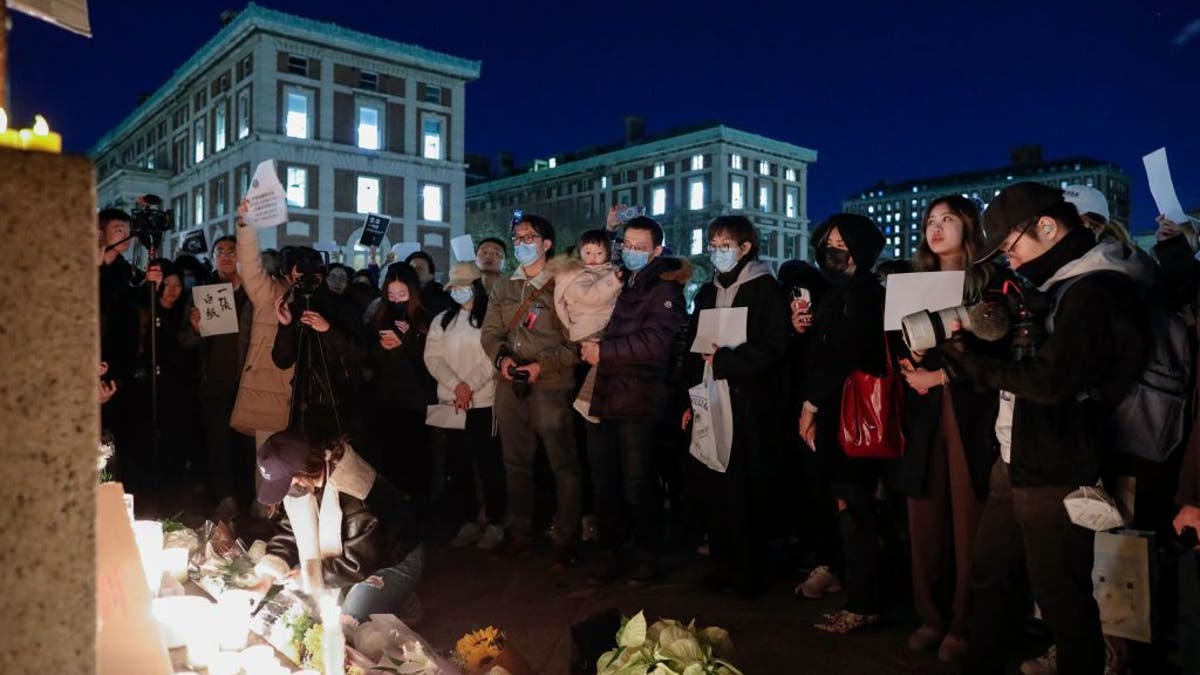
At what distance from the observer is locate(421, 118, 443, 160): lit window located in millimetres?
52219

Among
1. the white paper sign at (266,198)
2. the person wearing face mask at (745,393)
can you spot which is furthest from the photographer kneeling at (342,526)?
the person wearing face mask at (745,393)

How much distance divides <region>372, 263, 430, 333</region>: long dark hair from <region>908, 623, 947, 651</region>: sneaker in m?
4.42

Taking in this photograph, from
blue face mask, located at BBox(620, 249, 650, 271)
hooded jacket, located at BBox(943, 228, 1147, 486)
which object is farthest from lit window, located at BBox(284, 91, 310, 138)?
hooded jacket, located at BBox(943, 228, 1147, 486)

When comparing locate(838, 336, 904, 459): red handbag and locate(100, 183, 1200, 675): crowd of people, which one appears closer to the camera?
locate(100, 183, 1200, 675): crowd of people

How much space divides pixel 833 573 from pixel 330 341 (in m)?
3.66

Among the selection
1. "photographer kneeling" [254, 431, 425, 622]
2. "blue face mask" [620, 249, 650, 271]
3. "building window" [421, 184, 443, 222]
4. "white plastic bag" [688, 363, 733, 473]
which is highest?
"building window" [421, 184, 443, 222]

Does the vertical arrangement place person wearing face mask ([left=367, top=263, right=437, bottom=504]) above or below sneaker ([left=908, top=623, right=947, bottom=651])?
above

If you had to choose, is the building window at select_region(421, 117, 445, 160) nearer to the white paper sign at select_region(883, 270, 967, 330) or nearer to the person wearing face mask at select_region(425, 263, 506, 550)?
the person wearing face mask at select_region(425, 263, 506, 550)

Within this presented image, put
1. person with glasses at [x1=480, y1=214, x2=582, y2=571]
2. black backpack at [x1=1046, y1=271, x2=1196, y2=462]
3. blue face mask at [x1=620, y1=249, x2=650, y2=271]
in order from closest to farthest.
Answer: black backpack at [x1=1046, y1=271, x2=1196, y2=462], blue face mask at [x1=620, y1=249, x2=650, y2=271], person with glasses at [x1=480, y1=214, x2=582, y2=571]

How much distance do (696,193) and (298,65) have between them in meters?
37.0

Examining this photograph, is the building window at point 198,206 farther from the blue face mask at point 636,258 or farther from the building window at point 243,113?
the blue face mask at point 636,258

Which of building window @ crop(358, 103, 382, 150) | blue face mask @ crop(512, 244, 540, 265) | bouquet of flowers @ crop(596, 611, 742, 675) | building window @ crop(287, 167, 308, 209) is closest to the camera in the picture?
bouquet of flowers @ crop(596, 611, 742, 675)

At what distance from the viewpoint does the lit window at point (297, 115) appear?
156 ft

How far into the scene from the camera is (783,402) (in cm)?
526
